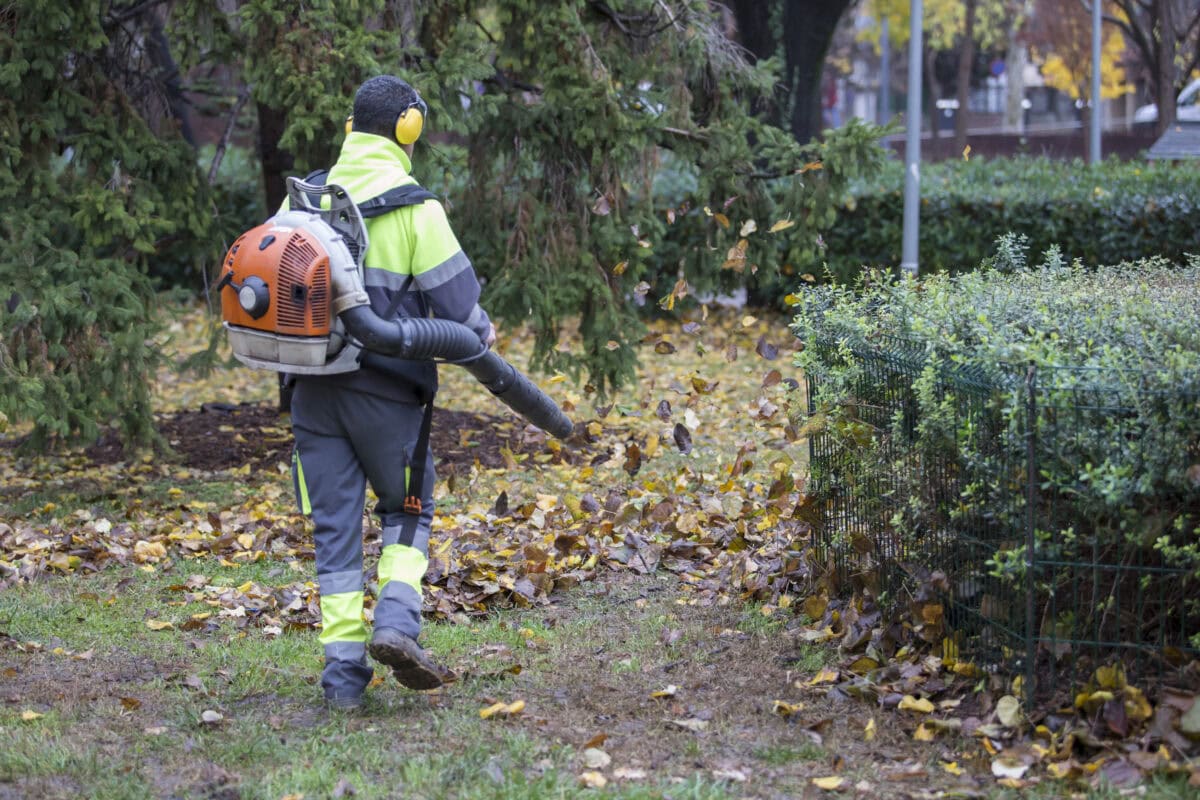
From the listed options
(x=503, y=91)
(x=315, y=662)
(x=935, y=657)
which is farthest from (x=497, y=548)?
(x=503, y=91)

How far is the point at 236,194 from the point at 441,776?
14.7m

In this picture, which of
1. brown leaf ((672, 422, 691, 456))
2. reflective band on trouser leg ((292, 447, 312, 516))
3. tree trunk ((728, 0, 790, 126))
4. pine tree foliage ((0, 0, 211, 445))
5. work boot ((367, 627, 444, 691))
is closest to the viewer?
work boot ((367, 627, 444, 691))

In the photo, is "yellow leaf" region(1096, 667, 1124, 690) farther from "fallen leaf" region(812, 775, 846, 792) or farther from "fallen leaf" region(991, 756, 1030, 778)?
"fallen leaf" region(812, 775, 846, 792)

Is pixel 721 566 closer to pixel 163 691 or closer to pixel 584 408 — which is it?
pixel 163 691

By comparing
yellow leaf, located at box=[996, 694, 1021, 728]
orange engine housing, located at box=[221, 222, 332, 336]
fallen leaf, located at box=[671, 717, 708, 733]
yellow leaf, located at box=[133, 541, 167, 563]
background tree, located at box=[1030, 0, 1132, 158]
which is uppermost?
background tree, located at box=[1030, 0, 1132, 158]

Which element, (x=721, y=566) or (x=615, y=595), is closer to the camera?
(x=615, y=595)

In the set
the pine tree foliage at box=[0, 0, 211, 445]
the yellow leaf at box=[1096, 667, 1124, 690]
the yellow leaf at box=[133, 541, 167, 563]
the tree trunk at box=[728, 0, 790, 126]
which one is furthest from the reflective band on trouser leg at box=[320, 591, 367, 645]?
the tree trunk at box=[728, 0, 790, 126]

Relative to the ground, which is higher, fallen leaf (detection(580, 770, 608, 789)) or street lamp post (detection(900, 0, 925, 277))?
street lamp post (detection(900, 0, 925, 277))

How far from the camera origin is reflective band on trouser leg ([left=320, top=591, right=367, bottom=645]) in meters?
4.42

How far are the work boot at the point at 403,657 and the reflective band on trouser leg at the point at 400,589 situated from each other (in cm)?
6

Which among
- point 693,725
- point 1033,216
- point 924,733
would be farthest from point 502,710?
point 1033,216

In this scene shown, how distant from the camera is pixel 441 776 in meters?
Result: 3.88

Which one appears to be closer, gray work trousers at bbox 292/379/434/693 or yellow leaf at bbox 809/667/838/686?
gray work trousers at bbox 292/379/434/693

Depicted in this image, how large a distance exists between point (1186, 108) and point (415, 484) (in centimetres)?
1973
